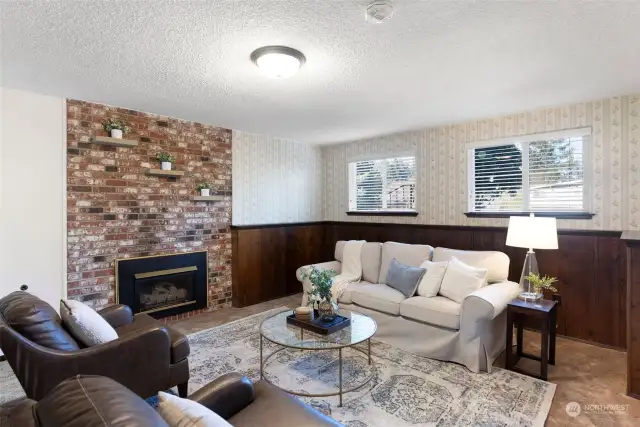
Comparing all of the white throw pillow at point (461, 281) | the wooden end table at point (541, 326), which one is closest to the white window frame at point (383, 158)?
the white throw pillow at point (461, 281)

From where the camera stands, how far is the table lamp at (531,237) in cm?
285

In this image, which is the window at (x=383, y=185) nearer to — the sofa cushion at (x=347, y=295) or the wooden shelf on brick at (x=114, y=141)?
the sofa cushion at (x=347, y=295)

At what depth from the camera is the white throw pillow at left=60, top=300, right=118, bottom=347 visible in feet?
6.54

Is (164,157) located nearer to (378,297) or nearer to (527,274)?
(378,297)

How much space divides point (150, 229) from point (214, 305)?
1.35 metres

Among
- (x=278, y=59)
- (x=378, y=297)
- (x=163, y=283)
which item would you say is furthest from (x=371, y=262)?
(x=278, y=59)

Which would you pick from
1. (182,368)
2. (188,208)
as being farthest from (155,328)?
(188,208)

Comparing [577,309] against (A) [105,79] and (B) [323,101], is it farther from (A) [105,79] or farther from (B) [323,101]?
(A) [105,79]

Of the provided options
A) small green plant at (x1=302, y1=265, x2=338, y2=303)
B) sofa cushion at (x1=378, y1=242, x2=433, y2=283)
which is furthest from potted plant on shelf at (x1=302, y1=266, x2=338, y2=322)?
sofa cushion at (x1=378, y1=242, x2=433, y2=283)

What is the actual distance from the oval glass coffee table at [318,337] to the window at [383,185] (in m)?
2.39

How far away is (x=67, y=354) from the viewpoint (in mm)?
1794

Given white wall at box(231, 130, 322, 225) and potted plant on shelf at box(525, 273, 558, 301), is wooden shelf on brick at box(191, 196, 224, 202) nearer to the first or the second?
white wall at box(231, 130, 322, 225)

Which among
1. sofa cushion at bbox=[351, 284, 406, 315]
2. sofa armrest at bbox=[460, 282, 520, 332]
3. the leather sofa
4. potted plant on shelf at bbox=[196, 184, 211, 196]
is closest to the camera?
the leather sofa

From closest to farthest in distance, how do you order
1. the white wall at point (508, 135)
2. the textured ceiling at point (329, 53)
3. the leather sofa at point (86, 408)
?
the leather sofa at point (86, 408) < the textured ceiling at point (329, 53) < the white wall at point (508, 135)
